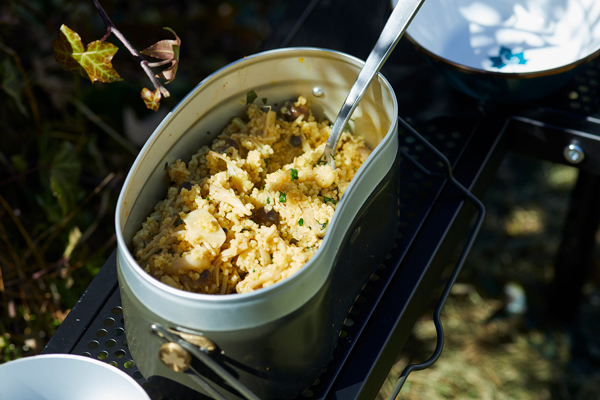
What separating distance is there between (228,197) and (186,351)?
7.2 inches

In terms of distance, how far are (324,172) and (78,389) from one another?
1.23 ft

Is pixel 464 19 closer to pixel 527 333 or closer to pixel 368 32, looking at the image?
pixel 368 32

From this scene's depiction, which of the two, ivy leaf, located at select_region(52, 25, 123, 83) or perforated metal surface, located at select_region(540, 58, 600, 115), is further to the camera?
perforated metal surface, located at select_region(540, 58, 600, 115)

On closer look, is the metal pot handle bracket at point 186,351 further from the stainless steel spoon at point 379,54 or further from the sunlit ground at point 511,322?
the sunlit ground at point 511,322

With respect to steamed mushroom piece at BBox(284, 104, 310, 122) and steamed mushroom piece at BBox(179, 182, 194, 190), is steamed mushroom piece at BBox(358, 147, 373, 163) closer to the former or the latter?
steamed mushroom piece at BBox(284, 104, 310, 122)

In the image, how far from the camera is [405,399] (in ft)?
4.45

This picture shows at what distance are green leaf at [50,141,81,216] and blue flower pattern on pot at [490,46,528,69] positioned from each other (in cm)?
80

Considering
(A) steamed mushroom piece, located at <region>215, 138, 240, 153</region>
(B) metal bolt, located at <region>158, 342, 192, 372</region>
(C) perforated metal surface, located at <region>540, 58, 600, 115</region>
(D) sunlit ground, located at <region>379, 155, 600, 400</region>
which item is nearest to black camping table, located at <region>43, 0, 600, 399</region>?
(C) perforated metal surface, located at <region>540, 58, 600, 115</region>

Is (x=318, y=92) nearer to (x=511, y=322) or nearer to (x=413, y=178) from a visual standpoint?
(x=413, y=178)

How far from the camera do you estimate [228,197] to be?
619 mm

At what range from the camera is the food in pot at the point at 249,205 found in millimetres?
569

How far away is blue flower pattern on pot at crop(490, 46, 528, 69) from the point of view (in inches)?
35.3

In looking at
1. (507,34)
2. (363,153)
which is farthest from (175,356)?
(507,34)

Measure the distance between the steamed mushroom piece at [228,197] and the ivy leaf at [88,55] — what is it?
7.4 inches
